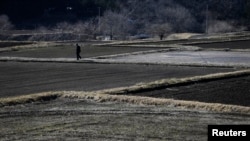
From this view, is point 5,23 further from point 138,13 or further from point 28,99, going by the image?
point 28,99

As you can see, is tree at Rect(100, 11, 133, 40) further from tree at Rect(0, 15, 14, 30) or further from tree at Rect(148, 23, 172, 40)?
tree at Rect(0, 15, 14, 30)

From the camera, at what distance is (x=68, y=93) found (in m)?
19.4

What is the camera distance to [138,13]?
11800 centimetres

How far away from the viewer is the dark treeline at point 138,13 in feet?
373

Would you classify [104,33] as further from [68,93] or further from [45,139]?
[45,139]

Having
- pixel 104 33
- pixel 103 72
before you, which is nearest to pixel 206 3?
pixel 104 33

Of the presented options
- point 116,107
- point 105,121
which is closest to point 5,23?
point 116,107

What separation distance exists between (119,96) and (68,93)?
90.8 inches

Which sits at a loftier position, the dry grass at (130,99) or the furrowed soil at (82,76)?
the furrowed soil at (82,76)

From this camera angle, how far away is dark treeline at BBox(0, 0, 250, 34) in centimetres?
11362
